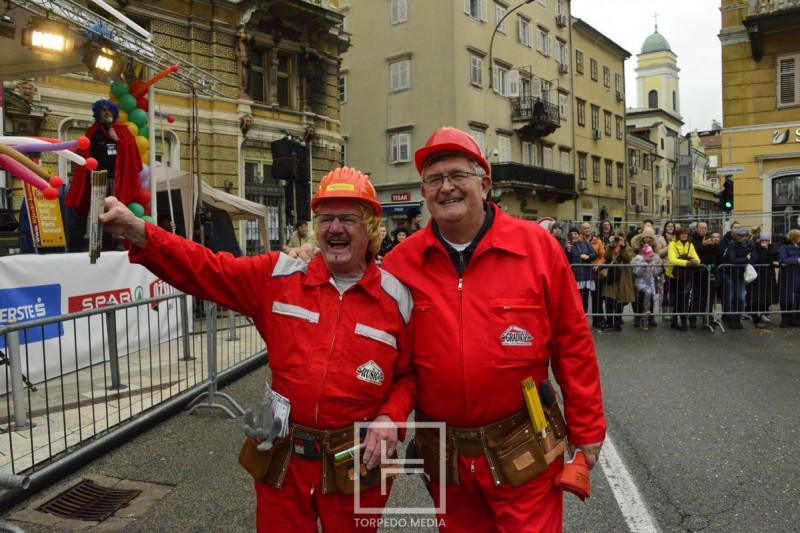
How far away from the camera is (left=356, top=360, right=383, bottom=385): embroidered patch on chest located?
237cm

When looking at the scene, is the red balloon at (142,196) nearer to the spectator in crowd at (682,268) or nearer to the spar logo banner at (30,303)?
the spar logo banner at (30,303)

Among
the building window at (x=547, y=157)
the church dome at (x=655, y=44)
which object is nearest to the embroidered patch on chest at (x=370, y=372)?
the building window at (x=547, y=157)

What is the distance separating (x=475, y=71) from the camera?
3322 cm

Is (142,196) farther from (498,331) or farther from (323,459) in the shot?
(498,331)

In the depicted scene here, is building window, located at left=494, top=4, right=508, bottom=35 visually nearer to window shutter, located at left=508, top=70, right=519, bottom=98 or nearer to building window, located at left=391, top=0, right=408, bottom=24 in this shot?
window shutter, located at left=508, top=70, right=519, bottom=98

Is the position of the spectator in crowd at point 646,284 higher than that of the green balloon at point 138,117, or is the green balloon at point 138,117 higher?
the green balloon at point 138,117

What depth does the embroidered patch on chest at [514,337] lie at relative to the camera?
2439 mm

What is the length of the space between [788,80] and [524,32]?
19600mm

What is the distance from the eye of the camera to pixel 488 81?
3425cm

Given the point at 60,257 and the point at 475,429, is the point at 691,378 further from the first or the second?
the point at 60,257

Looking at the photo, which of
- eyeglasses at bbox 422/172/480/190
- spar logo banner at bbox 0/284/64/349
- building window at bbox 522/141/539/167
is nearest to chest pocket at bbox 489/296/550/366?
eyeglasses at bbox 422/172/480/190

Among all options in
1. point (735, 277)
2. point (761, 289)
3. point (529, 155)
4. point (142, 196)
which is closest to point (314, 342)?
point (142, 196)

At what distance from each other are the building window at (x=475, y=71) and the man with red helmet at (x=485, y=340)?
31592mm

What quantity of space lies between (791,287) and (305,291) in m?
12.1
